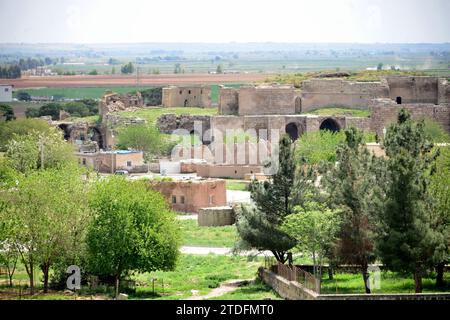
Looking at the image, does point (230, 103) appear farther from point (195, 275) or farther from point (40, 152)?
point (195, 275)

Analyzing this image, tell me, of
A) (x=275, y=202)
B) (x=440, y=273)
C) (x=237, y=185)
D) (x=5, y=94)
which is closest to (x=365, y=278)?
(x=440, y=273)

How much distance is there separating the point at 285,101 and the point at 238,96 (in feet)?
7.91

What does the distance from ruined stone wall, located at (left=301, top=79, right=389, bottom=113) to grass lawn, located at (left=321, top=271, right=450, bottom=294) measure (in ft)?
136

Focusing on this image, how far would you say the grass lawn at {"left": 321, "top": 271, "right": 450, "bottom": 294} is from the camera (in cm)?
2920

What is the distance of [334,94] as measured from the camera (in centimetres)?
7338

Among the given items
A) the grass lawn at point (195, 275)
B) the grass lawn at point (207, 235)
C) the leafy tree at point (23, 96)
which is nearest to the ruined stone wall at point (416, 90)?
the grass lawn at point (207, 235)

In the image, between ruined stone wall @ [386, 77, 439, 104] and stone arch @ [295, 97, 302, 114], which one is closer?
ruined stone wall @ [386, 77, 439, 104]

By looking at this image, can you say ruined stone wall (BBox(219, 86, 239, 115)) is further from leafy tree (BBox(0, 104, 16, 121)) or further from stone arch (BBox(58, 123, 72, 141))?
leafy tree (BBox(0, 104, 16, 121))

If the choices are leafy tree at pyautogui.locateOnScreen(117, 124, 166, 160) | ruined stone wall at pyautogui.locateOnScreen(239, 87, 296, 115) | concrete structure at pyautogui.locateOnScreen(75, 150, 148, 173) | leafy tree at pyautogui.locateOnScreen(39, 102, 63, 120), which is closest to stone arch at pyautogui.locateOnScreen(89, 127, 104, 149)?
leafy tree at pyautogui.locateOnScreen(117, 124, 166, 160)

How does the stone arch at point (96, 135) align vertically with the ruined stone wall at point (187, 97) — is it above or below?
below

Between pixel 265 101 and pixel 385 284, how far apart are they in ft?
140

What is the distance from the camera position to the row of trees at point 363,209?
29.2 m

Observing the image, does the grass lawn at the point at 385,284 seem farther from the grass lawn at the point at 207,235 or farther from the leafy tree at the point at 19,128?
the leafy tree at the point at 19,128

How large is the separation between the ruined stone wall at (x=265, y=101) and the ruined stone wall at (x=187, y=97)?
340 inches
